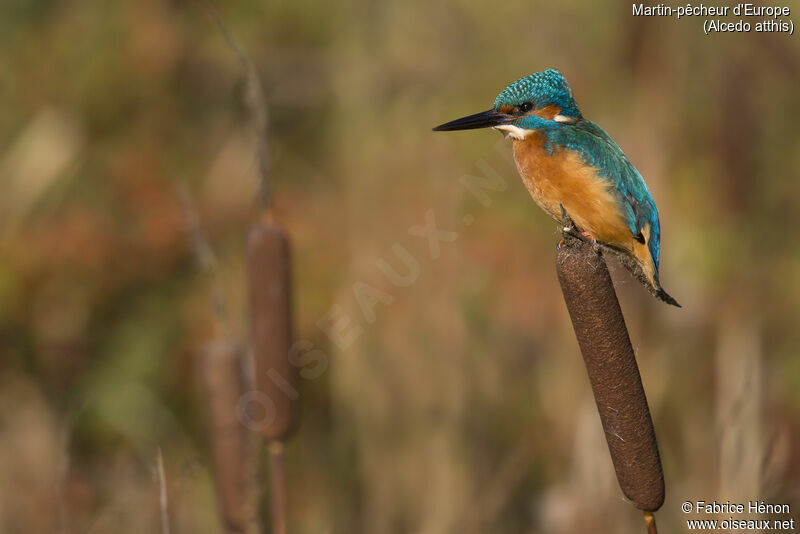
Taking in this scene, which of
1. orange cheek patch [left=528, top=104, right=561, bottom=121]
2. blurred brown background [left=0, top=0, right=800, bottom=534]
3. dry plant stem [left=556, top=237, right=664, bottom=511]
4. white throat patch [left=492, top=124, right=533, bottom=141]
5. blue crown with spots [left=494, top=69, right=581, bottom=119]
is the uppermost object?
blue crown with spots [left=494, top=69, right=581, bottom=119]

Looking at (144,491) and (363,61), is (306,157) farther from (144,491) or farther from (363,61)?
(144,491)

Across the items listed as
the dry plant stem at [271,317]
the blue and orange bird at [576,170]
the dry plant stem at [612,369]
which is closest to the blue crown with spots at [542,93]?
the blue and orange bird at [576,170]

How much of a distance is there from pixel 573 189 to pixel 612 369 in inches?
14.0

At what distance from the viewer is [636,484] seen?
1101 millimetres

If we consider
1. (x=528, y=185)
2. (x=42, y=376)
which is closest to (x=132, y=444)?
(x=42, y=376)

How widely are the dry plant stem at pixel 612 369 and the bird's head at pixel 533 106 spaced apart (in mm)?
324

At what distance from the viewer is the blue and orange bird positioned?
4.23ft

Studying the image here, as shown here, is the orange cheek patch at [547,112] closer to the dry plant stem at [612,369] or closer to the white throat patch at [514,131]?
the white throat patch at [514,131]

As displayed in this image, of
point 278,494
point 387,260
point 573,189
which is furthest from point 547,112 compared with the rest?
point 387,260

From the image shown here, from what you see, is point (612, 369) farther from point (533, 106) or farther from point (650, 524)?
point (533, 106)

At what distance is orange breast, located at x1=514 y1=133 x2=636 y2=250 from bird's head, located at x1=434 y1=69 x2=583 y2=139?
0.08 ft

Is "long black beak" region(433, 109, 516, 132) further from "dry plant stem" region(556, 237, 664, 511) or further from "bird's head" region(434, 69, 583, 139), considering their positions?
"dry plant stem" region(556, 237, 664, 511)

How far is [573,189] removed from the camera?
132 centimetres

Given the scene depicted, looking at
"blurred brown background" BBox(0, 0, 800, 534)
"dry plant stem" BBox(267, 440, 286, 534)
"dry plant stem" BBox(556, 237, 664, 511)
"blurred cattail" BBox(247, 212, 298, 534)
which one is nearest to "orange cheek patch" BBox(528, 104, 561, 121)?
"dry plant stem" BBox(556, 237, 664, 511)
